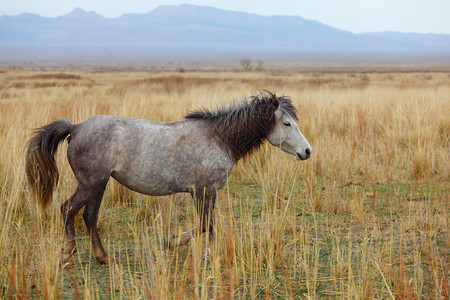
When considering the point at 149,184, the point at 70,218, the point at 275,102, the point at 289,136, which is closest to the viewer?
the point at 70,218

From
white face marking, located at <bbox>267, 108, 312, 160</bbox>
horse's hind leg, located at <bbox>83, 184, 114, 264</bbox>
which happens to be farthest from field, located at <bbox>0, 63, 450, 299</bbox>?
white face marking, located at <bbox>267, 108, 312, 160</bbox>

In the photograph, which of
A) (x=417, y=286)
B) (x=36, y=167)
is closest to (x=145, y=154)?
(x=36, y=167)

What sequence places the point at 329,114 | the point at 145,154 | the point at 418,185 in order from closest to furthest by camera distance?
the point at 145,154
the point at 418,185
the point at 329,114

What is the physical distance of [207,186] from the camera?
4344 millimetres

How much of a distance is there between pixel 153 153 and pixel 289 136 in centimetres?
137

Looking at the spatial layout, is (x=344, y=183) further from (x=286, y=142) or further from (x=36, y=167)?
(x=36, y=167)

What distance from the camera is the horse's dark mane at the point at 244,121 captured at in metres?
4.53

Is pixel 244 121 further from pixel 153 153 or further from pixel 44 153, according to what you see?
pixel 44 153

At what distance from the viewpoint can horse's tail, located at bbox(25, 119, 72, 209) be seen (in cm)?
425

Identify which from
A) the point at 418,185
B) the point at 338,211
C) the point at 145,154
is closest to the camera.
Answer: the point at 145,154

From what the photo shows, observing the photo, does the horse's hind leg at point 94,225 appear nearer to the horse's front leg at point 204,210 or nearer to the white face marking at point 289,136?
the horse's front leg at point 204,210

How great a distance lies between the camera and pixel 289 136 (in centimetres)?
462

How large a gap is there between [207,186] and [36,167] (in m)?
1.60

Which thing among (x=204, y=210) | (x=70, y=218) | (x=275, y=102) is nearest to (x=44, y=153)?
(x=70, y=218)
